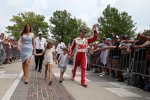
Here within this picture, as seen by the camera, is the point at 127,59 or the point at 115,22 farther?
A: the point at 115,22

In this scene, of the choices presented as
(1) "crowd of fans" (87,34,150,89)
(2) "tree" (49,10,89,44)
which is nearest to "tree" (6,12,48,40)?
(2) "tree" (49,10,89,44)

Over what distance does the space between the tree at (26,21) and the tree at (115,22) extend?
26469 millimetres

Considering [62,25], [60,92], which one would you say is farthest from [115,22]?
[60,92]

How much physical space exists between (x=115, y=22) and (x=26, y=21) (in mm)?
31199

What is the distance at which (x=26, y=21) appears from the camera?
118000 mm

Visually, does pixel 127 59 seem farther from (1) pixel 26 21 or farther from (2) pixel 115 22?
(1) pixel 26 21

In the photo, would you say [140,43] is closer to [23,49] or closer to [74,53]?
[74,53]

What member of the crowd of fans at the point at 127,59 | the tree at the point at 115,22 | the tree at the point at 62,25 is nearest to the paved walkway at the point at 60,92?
the crowd of fans at the point at 127,59

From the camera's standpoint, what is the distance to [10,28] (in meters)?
128

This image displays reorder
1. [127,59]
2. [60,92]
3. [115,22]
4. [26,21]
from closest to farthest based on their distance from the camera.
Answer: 1. [60,92]
2. [127,59]
3. [115,22]
4. [26,21]

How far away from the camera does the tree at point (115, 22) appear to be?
9819 centimetres

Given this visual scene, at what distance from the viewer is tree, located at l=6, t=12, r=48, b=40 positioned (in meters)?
122

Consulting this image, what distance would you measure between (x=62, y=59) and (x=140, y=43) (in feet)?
9.45

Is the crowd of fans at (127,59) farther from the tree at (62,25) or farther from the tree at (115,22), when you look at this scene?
the tree at (62,25)
